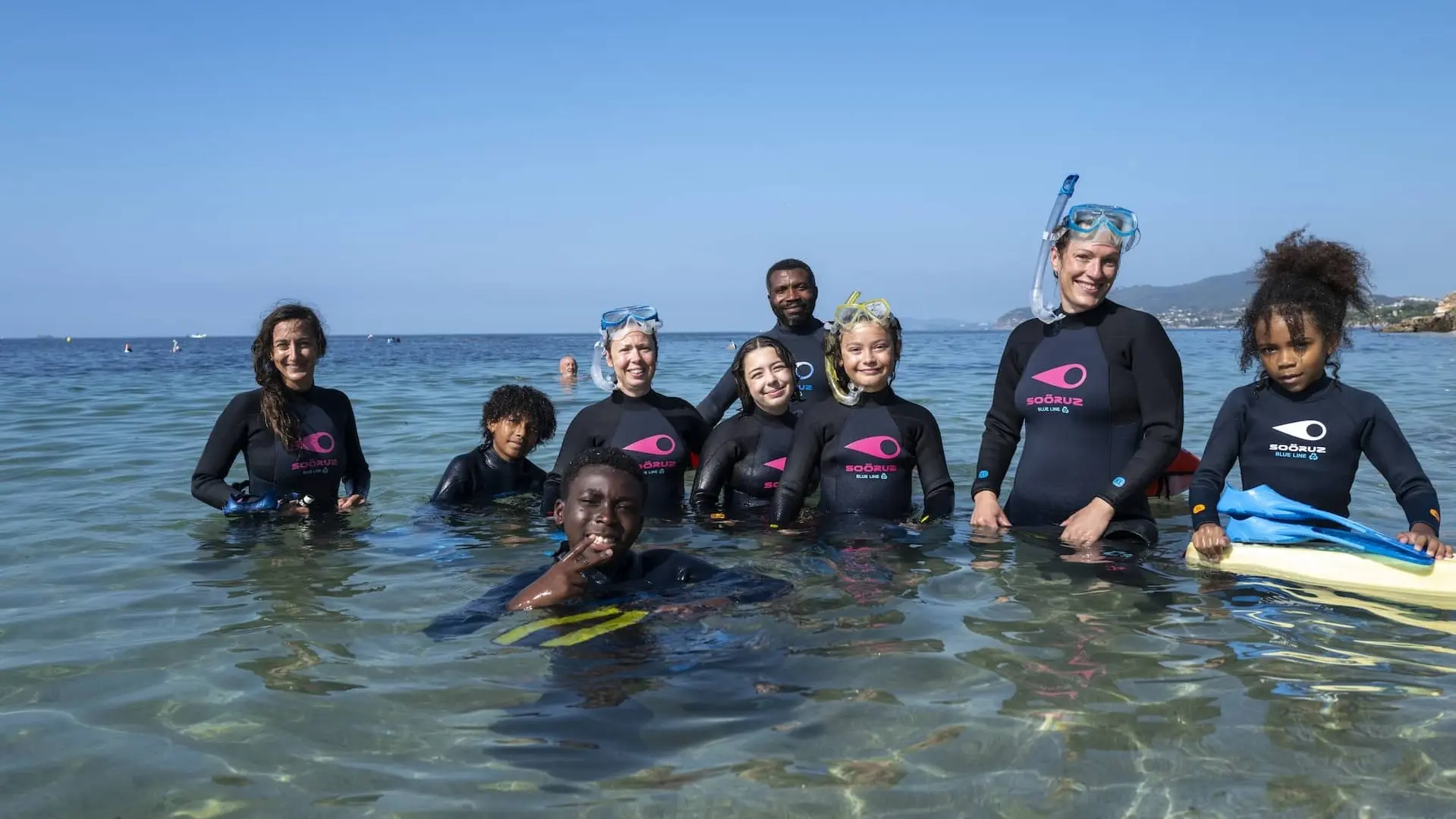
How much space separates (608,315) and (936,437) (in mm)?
2221

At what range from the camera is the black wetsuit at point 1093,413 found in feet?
16.5

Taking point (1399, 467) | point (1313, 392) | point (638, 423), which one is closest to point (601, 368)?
point (638, 423)

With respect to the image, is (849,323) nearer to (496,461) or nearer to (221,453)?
(496,461)

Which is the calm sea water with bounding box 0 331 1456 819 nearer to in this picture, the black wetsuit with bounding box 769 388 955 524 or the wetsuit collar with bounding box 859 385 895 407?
the black wetsuit with bounding box 769 388 955 524

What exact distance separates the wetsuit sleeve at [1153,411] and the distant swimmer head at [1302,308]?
1.31 feet

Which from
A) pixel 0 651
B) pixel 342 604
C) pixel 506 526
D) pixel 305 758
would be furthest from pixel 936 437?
pixel 0 651

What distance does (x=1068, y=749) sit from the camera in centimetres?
319

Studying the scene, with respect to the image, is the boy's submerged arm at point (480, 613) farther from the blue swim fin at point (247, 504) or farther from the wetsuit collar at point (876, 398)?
the wetsuit collar at point (876, 398)

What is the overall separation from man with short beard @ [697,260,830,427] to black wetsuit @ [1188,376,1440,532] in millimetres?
3377

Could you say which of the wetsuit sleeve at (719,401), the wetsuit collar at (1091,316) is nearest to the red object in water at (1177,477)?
the wetsuit collar at (1091,316)

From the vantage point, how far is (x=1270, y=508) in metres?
4.89

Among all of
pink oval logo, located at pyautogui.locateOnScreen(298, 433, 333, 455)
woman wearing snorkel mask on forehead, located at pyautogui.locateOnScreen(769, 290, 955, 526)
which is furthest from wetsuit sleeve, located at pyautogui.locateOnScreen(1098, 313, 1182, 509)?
pink oval logo, located at pyautogui.locateOnScreen(298, 433, 333, 455)

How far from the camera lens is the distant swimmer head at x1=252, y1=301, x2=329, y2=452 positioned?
6363 mm

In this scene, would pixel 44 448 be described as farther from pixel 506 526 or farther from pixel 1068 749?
pixel 1068 749
